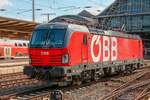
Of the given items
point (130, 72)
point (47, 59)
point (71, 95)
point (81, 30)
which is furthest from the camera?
point (130, 72)

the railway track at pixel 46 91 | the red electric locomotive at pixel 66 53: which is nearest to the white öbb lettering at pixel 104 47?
the red electric locomotive at pixel 66 53

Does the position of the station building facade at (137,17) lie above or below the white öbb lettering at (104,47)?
above

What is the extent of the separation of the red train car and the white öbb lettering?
30.1 metres

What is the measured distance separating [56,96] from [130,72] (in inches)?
657

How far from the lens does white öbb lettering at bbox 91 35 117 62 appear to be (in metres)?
19.7

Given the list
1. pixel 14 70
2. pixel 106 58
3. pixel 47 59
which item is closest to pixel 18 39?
pixel 14 70

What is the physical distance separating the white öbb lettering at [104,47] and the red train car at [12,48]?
30080 millimetres

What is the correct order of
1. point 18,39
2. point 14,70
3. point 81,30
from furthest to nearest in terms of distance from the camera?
point 18,39
point 14,70
point 81,30

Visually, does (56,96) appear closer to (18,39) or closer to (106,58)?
(106,58)

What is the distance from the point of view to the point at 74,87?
60.2 ft

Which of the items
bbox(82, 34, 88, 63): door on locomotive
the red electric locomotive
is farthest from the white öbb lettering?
bbox(82, 34, 88, 63): door on locomotive

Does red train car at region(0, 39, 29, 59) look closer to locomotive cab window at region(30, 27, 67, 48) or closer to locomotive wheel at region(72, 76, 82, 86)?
locomotive wheel at region(72, 76, 82, 86)

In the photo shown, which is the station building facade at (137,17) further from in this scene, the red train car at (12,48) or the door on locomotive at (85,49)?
the door on locomotive at (85,49)

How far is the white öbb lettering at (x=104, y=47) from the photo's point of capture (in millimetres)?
19695
